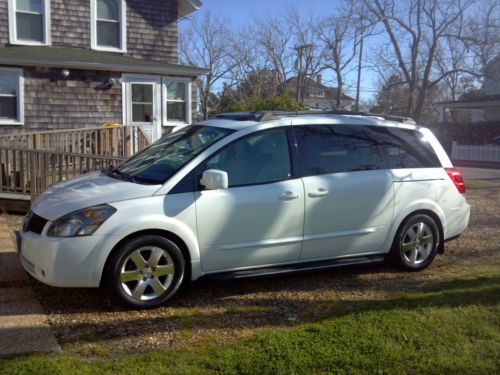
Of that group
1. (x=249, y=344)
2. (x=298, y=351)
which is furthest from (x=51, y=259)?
(x=298, y=351)

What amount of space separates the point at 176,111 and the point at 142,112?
1081 millimetres

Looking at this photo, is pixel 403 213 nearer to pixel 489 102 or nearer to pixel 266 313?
pixel 266 313

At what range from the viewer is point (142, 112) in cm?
1619

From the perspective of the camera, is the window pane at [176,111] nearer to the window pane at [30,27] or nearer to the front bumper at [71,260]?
the window pane at [30,27]

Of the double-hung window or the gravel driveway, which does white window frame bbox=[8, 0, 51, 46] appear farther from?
the gravel driveway

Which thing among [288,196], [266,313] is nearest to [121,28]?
[288,196]

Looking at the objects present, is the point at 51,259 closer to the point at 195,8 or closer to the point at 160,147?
the point at 160,147

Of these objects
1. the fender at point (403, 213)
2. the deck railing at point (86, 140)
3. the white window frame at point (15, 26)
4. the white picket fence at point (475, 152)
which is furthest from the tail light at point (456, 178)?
the white picket fence at point (475, 152)

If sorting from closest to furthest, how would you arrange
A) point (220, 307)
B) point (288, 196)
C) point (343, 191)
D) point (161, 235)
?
point (161, 235) → point (220, 307) → point (288, 196) → point (343, 191)

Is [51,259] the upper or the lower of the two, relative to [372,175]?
lower

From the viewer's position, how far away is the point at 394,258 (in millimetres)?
5859

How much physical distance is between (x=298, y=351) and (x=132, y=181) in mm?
2189

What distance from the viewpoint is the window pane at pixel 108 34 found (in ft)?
52.7

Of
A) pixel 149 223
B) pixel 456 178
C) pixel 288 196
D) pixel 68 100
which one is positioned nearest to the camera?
pixel 149 223
